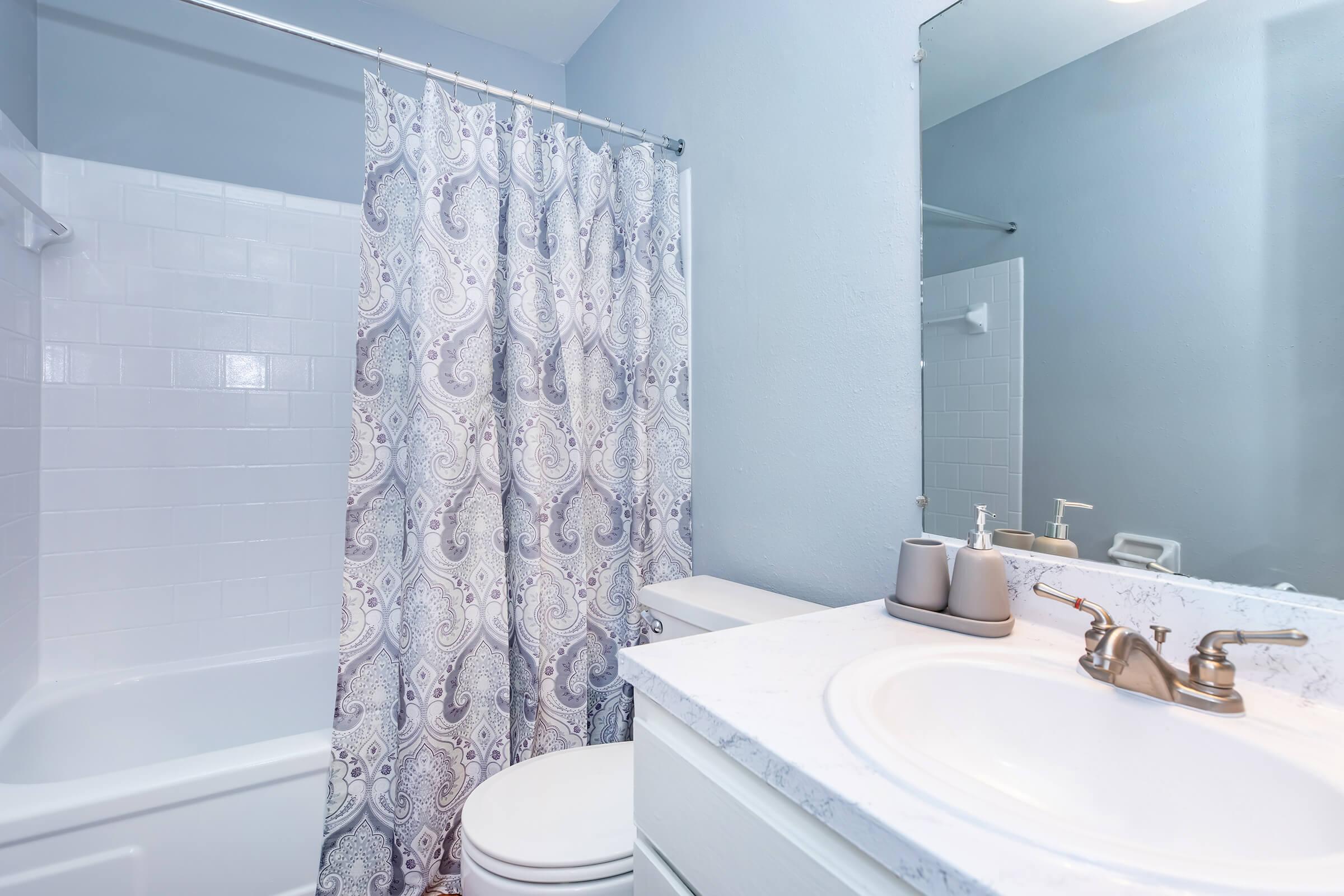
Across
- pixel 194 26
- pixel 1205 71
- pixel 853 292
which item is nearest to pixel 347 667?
pixel 853 292

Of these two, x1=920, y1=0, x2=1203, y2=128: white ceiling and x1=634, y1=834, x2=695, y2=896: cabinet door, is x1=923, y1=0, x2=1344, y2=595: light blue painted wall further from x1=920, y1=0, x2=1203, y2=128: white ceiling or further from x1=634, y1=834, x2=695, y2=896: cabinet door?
x1=634, y1=834, x2=695, y2=896: cabinet door

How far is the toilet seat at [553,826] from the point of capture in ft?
3.35

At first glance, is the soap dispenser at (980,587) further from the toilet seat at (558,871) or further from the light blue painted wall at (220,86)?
the light blue painted wall at (220,86)

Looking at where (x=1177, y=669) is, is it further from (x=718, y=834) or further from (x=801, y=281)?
(x=801, y=281)

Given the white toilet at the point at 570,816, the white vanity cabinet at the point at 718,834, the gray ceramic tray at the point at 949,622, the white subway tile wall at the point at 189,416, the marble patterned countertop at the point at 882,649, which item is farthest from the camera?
the white subway tile wall at the point at 189,416

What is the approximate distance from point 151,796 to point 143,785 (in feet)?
0.08

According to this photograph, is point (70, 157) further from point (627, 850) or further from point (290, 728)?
point (627, 850)

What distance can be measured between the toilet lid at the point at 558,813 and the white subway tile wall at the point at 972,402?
2.38 ft

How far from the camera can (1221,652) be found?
700 millimetres

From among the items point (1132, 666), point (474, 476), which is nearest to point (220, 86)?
point (474, 476)

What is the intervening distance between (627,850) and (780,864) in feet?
1.80

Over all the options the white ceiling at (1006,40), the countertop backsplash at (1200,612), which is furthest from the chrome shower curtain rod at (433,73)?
the countertop backsplash at (1200,612)

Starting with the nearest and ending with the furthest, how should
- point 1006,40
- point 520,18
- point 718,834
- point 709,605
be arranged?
point 718,834
point 1006,40
point 709,605
point 520,18

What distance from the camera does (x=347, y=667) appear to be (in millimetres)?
1390
